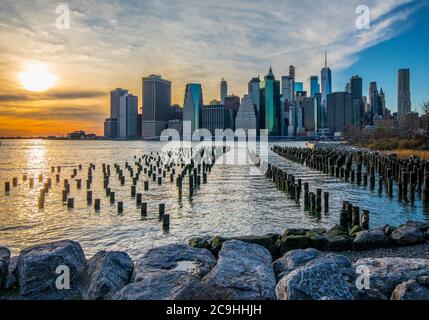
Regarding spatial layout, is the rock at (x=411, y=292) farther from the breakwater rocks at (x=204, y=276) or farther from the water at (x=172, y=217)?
the water at (x=172, y=217)

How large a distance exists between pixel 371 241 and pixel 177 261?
22.6 ft

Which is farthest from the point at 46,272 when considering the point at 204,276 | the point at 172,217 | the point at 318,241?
the point at 172,217

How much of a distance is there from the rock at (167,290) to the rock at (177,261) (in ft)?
4.34

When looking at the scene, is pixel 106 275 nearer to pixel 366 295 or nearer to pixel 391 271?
pixel 366 295

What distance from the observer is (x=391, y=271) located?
7598mm

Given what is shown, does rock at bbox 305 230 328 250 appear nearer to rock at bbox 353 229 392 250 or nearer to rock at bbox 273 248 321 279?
rock at bbox 353 229 392 250

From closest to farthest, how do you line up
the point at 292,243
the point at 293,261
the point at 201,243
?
the point at 293,261
the point at 292,243
the point at 201,243

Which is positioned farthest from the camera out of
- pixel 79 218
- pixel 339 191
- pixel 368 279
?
pixel 339 191

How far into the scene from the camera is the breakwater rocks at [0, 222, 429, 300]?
6258mm

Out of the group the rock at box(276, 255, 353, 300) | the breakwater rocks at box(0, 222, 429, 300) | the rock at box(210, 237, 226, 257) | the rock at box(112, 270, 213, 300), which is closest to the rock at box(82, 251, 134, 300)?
the breakwater rocks at box(0, 222, 429, 300)
